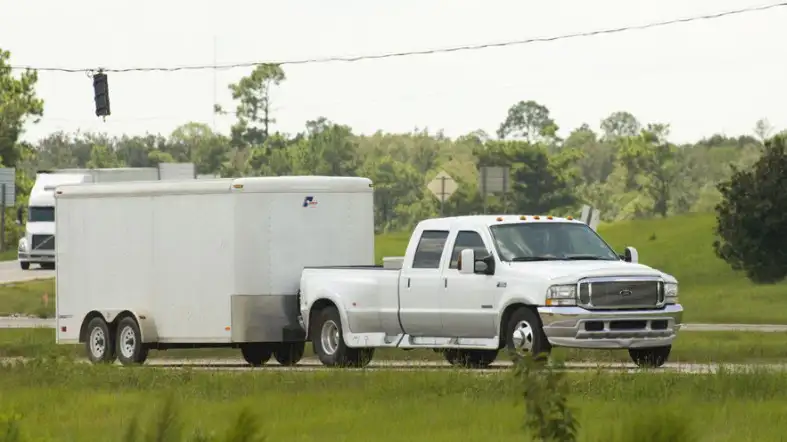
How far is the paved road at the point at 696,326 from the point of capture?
3588cm

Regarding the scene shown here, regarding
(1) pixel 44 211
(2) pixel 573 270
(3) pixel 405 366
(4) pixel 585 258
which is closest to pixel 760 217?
(1) pixel 44 211

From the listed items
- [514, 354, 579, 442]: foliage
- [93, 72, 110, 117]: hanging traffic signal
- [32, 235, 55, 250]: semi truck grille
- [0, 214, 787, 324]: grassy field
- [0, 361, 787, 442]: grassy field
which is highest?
[93, 72, 110, 117]: hanging traffic signal

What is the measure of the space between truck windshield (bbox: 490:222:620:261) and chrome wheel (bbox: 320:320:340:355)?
274 centimetres

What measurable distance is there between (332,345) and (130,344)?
146 inches

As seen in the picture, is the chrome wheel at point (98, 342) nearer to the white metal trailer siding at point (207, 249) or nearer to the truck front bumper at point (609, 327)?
the white metal trailer siding at point (207, 249)

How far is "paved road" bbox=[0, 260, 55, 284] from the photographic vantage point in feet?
197

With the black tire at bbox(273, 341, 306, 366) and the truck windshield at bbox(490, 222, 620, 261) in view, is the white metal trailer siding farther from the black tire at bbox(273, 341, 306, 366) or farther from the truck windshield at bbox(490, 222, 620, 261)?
the truck windshield at bbox(490, 222, 620, 261)

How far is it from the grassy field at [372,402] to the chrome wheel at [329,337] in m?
3.01

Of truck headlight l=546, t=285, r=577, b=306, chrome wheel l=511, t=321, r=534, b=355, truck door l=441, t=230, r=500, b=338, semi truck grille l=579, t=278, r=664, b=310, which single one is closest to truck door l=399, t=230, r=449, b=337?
truck door l=441, t=230, r=500, b=338

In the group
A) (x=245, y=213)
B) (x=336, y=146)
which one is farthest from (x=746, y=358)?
(x=336, y=146)

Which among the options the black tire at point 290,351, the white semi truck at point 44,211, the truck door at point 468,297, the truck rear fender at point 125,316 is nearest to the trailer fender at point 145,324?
the truck rear fender at point 125,316

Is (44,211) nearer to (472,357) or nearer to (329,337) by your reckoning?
(329,337)

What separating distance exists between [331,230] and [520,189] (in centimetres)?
10819

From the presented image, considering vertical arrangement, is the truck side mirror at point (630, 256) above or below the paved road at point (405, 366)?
above
